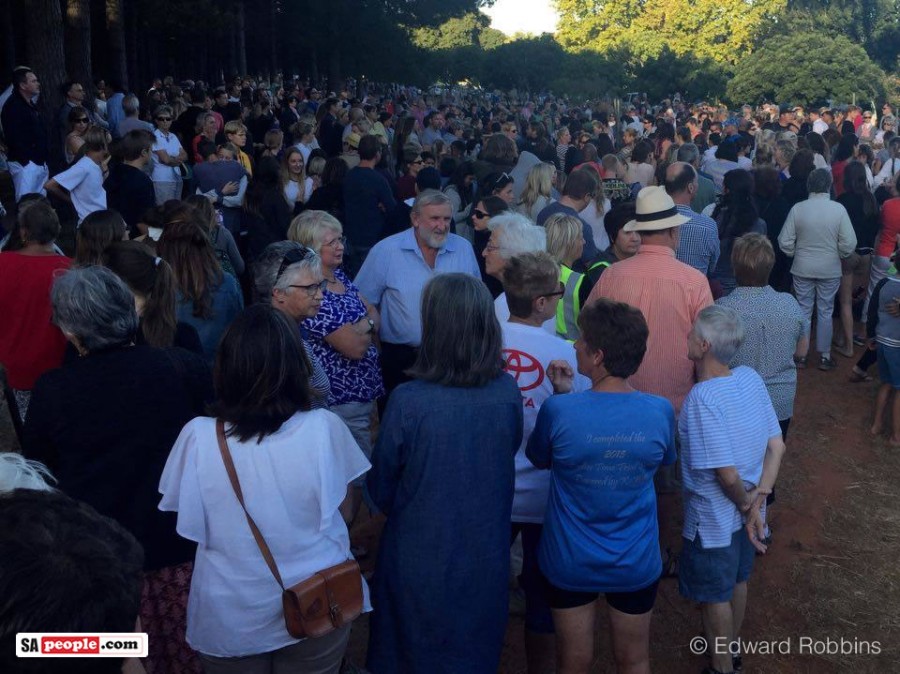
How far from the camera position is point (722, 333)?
3910 mm

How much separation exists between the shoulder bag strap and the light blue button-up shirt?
266cm

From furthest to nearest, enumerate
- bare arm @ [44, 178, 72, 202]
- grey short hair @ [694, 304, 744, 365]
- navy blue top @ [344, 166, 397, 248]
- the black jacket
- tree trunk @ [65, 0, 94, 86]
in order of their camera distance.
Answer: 1. tree trunk @ [65, 0, 94, 86]
2. the black jacket
3. navy blue top @ [344, 166, 397, 248]
4. bare arm @ [44, 178, 72, 202]
5. grey short hair @ [694, 304, 744, 365]

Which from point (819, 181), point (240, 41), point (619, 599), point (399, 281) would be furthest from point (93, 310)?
point (240, 41)

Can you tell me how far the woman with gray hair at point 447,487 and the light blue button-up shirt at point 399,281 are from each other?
2.14 meters

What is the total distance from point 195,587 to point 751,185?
6014 millimetres

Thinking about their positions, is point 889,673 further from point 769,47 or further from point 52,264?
point 769,47

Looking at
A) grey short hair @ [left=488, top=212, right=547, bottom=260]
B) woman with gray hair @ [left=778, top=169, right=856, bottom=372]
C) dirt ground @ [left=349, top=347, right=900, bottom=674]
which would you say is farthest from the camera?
woman with gray hair @ [left=778, top=169, right=856, bottom=372]

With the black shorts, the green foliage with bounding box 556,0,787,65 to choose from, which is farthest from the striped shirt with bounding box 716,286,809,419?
the green foliage with bounding box 556,0,787,65

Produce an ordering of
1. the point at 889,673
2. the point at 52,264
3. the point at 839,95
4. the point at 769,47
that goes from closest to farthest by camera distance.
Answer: the point at 889,673 < the point at 52,264 < the point at 839,95 < the point at 769,47

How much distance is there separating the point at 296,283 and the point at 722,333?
1898mm

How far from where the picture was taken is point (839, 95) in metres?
30.3

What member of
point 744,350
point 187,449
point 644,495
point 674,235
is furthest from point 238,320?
point 744,350

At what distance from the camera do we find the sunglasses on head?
400 cm

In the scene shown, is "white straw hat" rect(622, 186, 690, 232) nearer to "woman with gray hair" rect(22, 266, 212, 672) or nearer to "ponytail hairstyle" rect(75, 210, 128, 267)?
"woman with gray hair" rect(22, 266, 212, 672)
